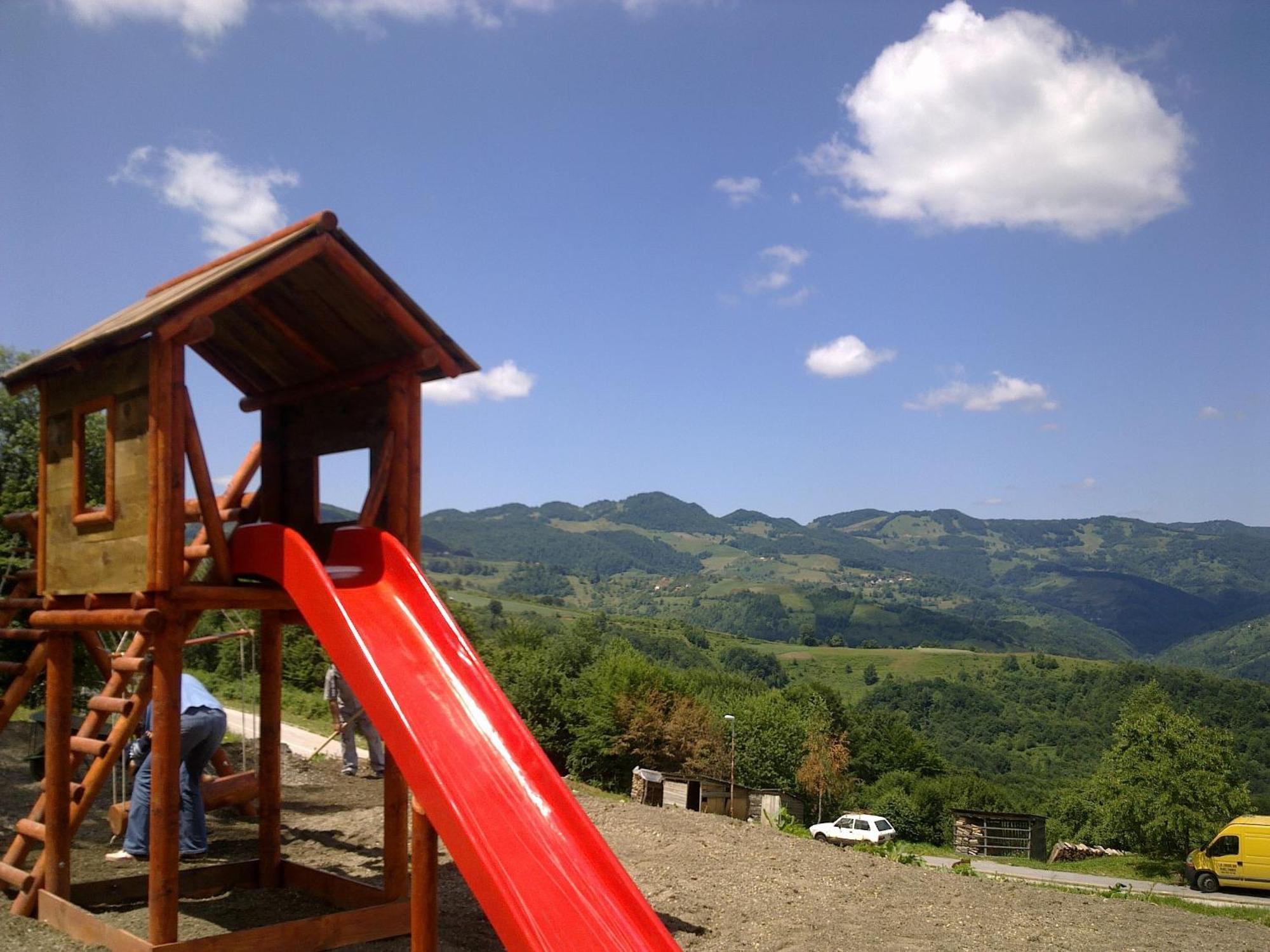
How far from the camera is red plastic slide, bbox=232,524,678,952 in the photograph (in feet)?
17.9

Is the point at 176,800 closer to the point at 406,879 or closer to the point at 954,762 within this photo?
the point at 406,879

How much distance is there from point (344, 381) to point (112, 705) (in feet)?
11.3

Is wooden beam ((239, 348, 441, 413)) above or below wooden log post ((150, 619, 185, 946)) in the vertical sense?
above

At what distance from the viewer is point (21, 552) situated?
668 inches

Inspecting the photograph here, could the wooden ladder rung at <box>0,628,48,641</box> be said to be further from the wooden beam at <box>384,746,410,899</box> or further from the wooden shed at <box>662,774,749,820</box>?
the wooden shed at <box>662,774,749,820</box>

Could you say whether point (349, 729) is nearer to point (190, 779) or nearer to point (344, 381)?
point (190, 779)

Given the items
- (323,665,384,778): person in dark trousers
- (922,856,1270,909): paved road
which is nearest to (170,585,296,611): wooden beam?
(323,665,384,778): person in dark trousers

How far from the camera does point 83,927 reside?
8.20 meters

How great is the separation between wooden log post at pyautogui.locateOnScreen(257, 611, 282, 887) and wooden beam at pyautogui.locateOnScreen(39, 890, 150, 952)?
1.65 meters

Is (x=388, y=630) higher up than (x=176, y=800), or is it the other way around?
(x=388, y=630)

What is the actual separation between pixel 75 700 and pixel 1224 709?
143 m

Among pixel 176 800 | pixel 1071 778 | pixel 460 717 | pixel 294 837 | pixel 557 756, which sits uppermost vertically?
pixel 460 717

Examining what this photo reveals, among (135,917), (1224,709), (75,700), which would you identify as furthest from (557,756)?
(1224,709)

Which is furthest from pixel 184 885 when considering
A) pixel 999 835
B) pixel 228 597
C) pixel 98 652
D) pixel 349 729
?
pixel 999 835
